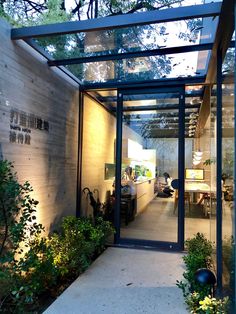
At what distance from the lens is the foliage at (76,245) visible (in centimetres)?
355

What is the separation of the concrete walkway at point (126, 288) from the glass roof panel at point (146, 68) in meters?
2.91

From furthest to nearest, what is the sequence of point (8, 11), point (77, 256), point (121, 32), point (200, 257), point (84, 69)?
point (8, 11), point (84, 69), point (77, 256), point (121, 32), point (200, 257)

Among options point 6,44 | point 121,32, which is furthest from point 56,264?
point 121,32

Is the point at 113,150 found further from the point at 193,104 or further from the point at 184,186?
the point at 193,104

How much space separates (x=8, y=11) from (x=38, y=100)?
2.89 metres

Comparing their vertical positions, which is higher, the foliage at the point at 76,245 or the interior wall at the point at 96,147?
the interior wall at the point at 96,147

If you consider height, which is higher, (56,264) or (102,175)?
(102,175)

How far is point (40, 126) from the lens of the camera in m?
3.96

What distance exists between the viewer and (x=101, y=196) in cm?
534

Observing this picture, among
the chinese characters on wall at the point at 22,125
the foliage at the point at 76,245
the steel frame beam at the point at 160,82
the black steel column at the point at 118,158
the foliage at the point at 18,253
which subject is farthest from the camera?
the black steel column at the point at 118,158

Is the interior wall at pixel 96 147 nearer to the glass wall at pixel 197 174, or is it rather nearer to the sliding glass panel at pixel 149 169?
the sliding glass panel at pixel 149 169

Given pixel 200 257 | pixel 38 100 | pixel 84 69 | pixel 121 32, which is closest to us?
pixel 200 257

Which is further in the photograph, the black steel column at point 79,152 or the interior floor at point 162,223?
the black steel column at point 79,152

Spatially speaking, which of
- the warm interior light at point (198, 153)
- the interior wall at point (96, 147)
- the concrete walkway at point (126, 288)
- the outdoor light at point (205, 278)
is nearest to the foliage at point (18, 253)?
the concrete walkway at point (126, 288)
